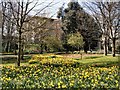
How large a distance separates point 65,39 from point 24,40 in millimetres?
546

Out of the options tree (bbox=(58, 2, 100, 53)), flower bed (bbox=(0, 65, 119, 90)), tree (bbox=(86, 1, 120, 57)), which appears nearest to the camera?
flower bed (bbox=(0, 65, 119, 90))

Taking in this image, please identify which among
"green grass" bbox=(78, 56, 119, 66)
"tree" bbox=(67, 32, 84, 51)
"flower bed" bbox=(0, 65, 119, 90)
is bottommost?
"flower bed" bbox=(0, 65, 119, 90)

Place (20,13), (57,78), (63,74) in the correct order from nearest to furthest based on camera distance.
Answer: (57,78)
(63,74)
(20,13)

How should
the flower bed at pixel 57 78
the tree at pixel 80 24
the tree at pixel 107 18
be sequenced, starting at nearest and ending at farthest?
the flower bed at pixel 57 78, the tree at pixel 80 24, the tree at pixel 107 18

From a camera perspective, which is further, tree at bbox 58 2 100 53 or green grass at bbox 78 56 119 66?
green grass at bbox 78 56 119 66

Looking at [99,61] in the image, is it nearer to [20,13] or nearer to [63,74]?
[63,74]

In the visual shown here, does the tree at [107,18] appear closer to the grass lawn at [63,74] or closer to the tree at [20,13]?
the grass lawn at [63,74]

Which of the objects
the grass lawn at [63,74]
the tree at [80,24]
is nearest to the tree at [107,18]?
the tree at [80,24]

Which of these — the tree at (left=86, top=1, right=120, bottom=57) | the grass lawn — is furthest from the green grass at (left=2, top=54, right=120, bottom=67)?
the tree at (left=86, top=1, right=120, bottom=57)

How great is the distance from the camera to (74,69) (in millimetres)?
2279

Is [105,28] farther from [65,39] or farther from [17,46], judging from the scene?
[17,46]

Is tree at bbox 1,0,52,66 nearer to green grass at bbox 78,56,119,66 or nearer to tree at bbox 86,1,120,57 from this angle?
tree at bbox 86,1,120,57

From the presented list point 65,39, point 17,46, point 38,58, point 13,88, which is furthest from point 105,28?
point 13,88

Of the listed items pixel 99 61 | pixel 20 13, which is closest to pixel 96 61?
pixel 99 61
